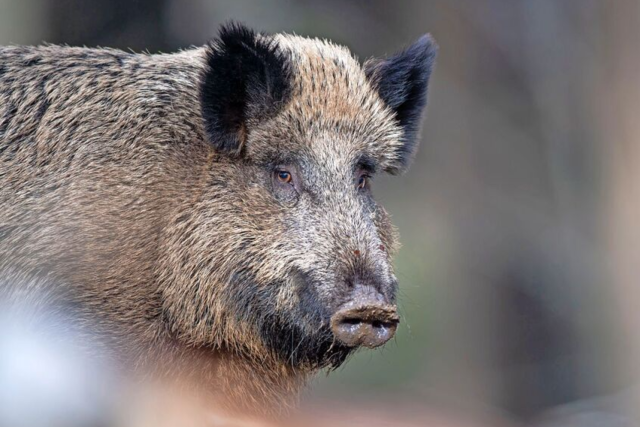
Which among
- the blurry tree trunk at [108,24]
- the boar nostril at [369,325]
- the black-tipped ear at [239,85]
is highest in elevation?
the blurry tree trunk at [108,24]

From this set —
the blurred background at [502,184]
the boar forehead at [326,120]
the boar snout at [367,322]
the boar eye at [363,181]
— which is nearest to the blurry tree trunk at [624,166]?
the blurred background at [502,184]

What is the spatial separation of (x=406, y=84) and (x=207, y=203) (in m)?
1.18

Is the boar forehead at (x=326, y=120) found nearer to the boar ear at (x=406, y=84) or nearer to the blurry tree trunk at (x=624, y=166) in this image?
the boar ear at (x=406, y=84)

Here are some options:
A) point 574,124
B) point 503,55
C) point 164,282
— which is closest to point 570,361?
point 574,124

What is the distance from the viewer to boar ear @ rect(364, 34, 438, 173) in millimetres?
5195

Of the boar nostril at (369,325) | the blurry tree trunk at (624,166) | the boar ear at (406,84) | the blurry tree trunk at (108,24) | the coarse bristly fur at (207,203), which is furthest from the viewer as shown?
the blurry tree trunk at (624,166)

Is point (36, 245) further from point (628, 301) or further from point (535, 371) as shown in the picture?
point (535, 371)

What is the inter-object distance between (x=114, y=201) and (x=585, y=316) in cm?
733

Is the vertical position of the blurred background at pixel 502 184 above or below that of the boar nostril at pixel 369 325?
above

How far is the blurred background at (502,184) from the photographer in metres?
9.95

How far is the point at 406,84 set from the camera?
5270mm

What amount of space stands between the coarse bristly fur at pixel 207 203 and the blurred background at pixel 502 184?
189 inches

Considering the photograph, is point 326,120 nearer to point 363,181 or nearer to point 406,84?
point 363,181

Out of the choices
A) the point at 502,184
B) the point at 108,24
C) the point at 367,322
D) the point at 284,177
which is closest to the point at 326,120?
the point at 284,177
